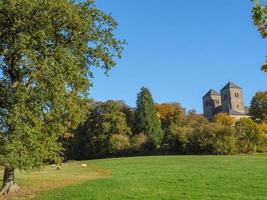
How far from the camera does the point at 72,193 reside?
23938mm

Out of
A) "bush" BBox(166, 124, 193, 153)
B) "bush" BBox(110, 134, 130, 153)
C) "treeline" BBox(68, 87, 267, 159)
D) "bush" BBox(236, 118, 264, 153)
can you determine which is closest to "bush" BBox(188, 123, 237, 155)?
"treeline" BBox(68, 87, 267, 159)

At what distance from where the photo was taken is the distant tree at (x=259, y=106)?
122912 mm

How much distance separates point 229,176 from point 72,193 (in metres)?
10.9

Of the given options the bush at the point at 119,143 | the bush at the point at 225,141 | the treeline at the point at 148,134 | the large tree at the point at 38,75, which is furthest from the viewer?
the bush at the point at 119,143

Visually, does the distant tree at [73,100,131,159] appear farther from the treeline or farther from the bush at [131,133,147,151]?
the bush at [131,133,147,151]

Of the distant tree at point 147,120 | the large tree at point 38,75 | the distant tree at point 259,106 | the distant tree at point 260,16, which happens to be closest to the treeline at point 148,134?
the distant tree at point 147,120

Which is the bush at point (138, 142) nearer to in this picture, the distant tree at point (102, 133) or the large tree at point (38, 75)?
the distant tree at point (102, 133)

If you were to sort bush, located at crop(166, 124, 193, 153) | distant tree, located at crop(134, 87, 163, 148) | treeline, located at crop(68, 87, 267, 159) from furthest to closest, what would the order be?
distant tree, located at crop(134, 87, 163, 148)
bush, located at crop(166, 124, 193, 153)
treeline, located at crop(68, 87, 267, 159)

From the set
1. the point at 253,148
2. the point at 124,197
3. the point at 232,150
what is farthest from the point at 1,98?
the point at 253,148

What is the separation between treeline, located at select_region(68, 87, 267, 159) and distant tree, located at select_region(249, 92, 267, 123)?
2291 centimetres

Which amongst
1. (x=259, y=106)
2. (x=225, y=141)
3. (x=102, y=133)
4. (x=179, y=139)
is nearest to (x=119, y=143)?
(x=102, y=133)

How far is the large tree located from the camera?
24.6 metres

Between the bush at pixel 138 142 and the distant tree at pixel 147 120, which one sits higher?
the distant tree at pixel 147 120

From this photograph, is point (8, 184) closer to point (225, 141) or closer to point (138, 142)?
point (225, 141)
